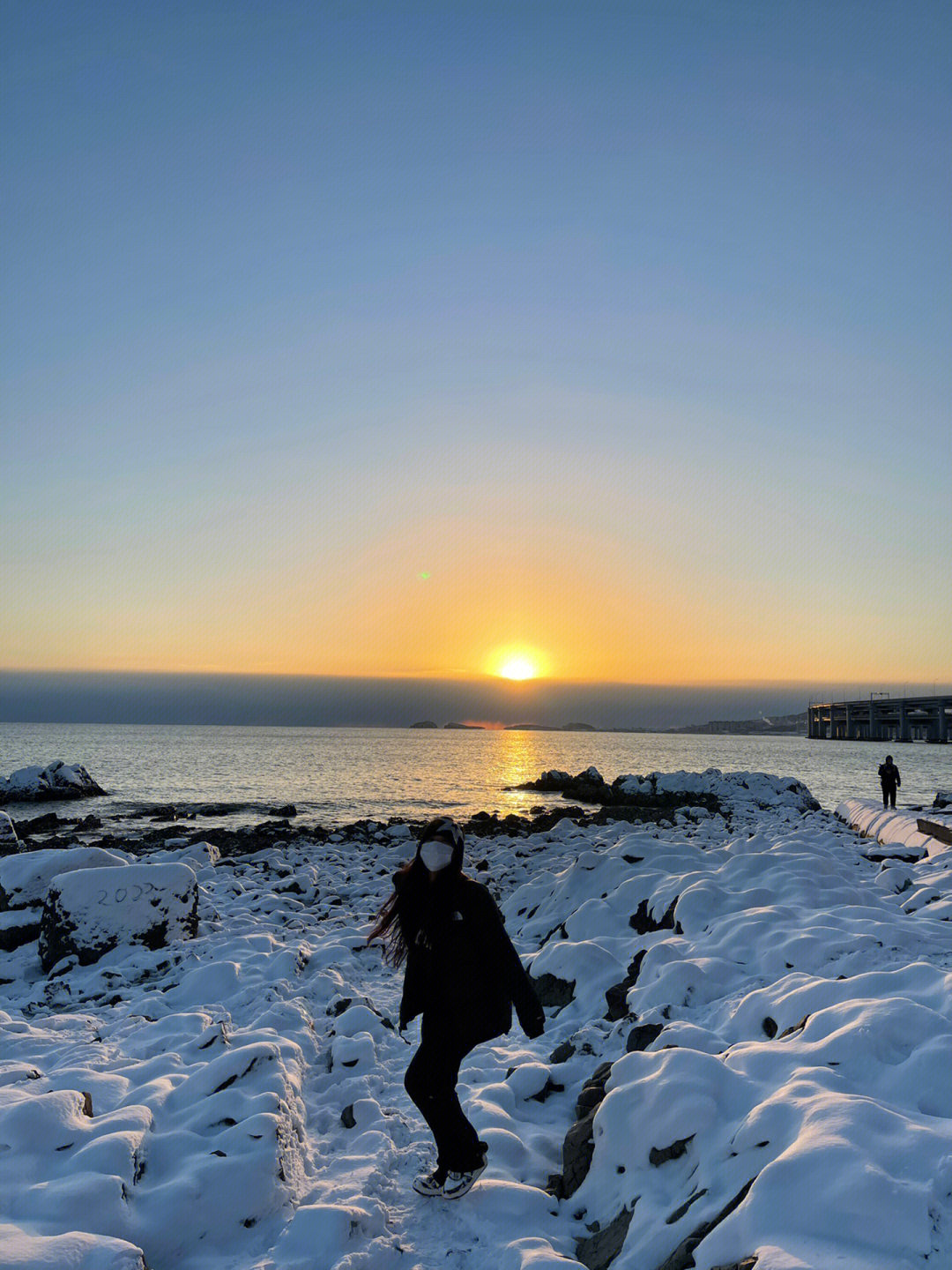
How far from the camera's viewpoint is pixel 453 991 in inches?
167

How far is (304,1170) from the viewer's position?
4406 millimetres

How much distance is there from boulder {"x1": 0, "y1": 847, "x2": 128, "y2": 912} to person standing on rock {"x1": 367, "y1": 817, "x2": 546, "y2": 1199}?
7.14m

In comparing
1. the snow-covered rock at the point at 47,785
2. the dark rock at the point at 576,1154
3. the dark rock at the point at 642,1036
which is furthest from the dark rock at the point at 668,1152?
the snow-covered rock at the point at 47,785

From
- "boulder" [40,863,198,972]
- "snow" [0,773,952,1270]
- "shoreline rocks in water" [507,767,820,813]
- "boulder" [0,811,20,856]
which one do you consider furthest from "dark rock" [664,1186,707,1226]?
"shoreline rocks in water" [507,767,820,813]

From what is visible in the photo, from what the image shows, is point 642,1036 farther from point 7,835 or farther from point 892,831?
point 7,835

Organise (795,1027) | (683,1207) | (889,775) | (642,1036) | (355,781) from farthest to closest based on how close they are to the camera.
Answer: (355,781), (889,775), (642,1036), (795,1027), (683,1207)

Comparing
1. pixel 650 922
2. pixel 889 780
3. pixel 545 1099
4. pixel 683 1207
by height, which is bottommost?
pixel 889 780

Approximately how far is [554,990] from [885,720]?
131724mm

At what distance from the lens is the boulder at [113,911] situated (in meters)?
8.52

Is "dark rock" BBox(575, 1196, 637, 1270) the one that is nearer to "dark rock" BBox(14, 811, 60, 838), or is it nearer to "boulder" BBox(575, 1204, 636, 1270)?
"boulder" BBox(575, 1204, 636, 1270)

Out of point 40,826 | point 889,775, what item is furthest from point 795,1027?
point 40,826

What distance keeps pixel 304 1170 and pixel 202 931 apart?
581 cm

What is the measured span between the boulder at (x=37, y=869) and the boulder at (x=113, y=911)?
841 millimetres

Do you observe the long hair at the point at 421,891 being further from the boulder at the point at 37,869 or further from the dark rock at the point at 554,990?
the boulder at the point at 37,869
